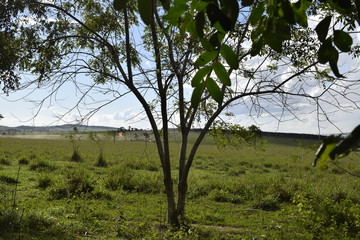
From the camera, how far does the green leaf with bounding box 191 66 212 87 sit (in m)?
1.08

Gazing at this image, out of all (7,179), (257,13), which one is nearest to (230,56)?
(257,13)

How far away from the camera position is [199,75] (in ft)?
3.58

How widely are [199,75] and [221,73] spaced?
0.08 meters

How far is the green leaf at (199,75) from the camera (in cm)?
108

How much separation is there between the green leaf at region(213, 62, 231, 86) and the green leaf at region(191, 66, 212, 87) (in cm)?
2

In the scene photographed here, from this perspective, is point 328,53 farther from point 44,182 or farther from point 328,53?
point 44,182

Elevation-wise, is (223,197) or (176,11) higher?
(176,11)

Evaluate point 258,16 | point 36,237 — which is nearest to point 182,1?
point 258,16

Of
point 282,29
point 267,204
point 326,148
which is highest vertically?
point 282,29

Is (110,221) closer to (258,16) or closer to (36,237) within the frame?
(36,237)

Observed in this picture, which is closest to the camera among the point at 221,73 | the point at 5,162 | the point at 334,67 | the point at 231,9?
the point at 231,9

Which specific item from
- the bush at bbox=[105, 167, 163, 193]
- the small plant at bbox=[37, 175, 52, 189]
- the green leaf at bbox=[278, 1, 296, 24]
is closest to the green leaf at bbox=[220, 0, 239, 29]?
the green leaf at bbox=[278, 1, 296, 24]

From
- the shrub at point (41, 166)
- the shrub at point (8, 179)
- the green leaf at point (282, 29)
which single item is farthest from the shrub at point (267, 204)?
the shrub at point (41, 166)

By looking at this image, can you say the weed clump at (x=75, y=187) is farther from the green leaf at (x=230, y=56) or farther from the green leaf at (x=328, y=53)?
the green leaf at (x=328, y=53)
